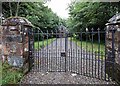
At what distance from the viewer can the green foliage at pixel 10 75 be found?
3.81 meters

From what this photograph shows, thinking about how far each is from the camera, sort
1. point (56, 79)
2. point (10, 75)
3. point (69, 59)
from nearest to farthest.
A: 1. point (10, 75)
2. point (56, 79)
3. point (69, 59)

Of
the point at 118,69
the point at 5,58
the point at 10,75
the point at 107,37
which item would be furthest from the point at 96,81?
the point at 5,58

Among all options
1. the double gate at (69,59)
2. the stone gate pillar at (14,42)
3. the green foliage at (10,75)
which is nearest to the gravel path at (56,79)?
the green foliage at (10,75)

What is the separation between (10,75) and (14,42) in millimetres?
913

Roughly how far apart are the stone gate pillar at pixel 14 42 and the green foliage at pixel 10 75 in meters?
0.14

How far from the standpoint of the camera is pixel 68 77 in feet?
15.2

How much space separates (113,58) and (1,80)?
267 cm

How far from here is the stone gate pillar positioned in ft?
14.7

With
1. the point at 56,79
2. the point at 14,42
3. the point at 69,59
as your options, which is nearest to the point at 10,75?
the point at 14,42

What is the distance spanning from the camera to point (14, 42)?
4504 millimetres

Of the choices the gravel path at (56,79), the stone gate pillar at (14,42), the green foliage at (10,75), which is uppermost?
the stone gate pillar at (14,42)

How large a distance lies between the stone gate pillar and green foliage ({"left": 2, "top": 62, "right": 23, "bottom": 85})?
137mm

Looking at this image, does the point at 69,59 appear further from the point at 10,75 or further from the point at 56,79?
the point at 10,75

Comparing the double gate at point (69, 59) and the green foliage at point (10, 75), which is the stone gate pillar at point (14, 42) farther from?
the double gate at point (69, 59)
